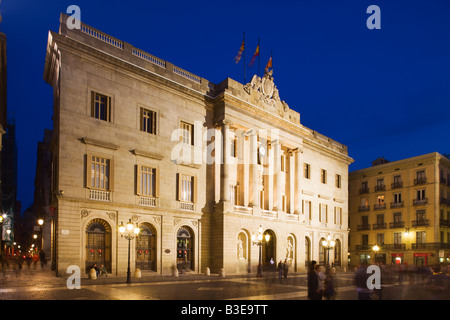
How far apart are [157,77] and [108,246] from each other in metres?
14.4

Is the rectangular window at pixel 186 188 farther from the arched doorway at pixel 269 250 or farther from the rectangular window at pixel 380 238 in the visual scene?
the rectangular window at pixel 380 238

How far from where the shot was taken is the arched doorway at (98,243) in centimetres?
2786

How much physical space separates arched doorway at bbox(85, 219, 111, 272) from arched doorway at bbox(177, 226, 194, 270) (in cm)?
665

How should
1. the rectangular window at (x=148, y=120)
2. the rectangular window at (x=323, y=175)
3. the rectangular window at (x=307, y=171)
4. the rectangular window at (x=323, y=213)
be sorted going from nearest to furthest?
the rectangular window at (x=148, y=120) < the rectangular window at (x=307, y=171) < the rectangular window at (x=323, y=213) < the rectangular window at (x=323, y=175)

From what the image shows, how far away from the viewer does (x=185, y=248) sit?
33969 millimetres

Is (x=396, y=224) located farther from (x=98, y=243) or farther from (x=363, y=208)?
(x=98, y=243)

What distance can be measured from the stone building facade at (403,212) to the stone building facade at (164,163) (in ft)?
69.0

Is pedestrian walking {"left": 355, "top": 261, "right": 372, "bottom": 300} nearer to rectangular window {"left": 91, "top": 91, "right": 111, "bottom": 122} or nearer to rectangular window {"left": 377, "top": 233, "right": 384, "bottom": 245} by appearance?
rectangular window {"left": 91, "top": 91, "right": 111, "bottom": 122}

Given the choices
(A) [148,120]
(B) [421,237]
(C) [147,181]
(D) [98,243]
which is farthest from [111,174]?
(B) [421,237]

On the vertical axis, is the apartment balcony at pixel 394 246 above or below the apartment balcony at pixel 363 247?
above

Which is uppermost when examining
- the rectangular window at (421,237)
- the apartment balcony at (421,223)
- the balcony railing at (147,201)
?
the balcony railing at (147,201)

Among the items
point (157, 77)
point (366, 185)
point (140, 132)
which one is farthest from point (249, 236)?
point (366, 185)

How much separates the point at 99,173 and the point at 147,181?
13.8ft

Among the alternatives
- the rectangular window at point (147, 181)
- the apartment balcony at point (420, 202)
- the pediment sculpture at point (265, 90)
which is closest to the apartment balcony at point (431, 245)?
the apartment balcony at point (420, 202)
